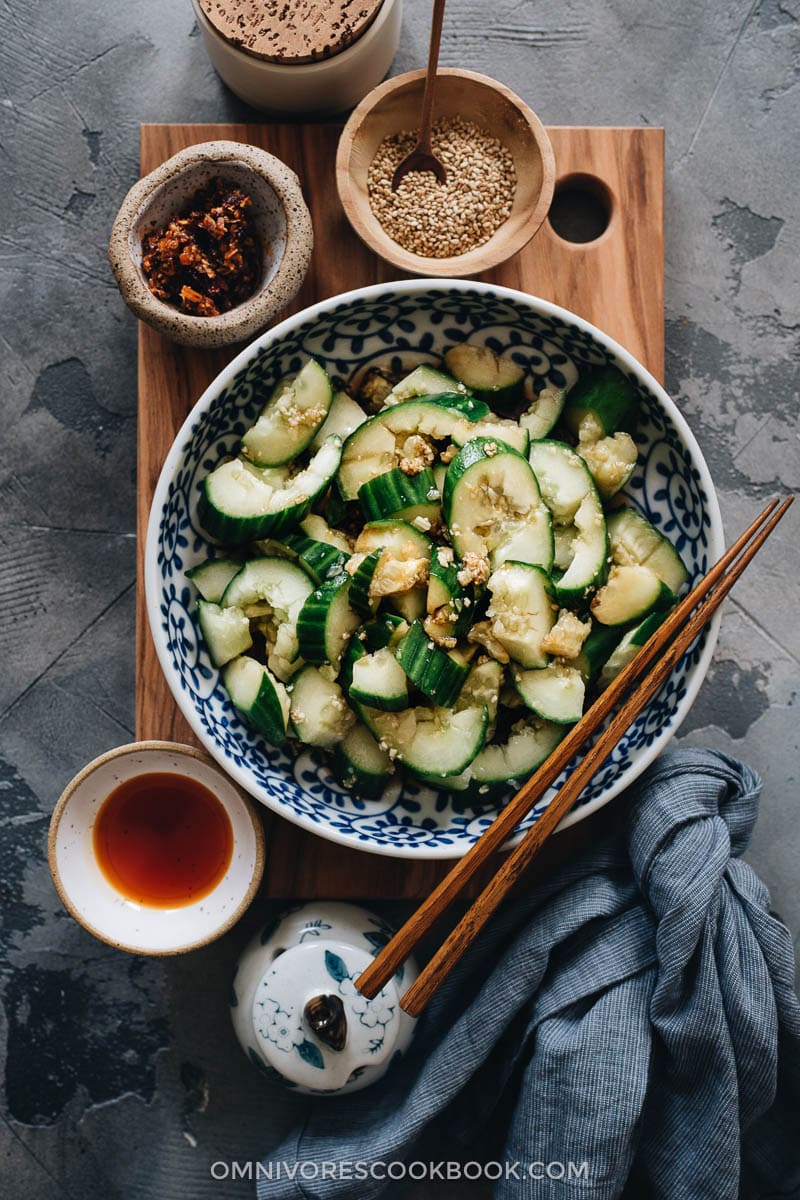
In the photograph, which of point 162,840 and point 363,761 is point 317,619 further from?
point 162,840

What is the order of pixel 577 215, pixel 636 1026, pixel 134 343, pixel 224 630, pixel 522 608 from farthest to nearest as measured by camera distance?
pixel 134 343, pixel 577 215, pixel 636 1026, pixel 224 630, pixel 522 608

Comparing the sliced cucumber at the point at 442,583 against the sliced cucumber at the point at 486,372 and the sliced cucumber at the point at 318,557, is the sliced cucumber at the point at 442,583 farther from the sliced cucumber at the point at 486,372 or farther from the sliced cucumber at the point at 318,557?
the sliced cucumber at the point at 486,372

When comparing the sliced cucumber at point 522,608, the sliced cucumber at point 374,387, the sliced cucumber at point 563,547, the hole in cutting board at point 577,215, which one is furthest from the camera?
the hole in cutting board at point 577,215

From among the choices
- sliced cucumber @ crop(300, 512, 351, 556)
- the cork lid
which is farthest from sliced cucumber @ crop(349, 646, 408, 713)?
the cork lid

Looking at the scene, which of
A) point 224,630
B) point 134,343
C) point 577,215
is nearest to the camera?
point 224,630

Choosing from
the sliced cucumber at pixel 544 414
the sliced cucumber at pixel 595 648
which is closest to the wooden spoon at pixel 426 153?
the sliced cucumber at pixel 544 414

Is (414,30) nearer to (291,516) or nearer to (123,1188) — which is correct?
(291,516)

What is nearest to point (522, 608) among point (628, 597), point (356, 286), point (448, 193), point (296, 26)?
→ point (628, 597)
